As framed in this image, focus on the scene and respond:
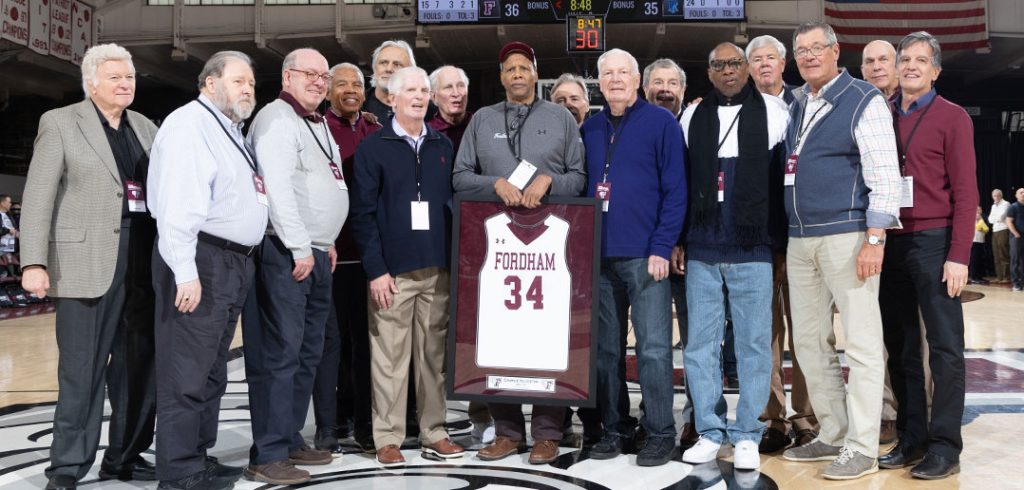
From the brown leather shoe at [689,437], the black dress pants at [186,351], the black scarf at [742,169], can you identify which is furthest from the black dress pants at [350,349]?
the black scarf at [742,169]

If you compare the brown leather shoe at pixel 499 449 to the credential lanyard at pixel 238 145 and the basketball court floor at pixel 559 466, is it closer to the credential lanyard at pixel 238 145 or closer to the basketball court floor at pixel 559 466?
the basketball court floor at pixel 559 466

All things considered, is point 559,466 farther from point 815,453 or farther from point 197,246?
point 197,246

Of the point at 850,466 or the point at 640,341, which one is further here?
the point at 640,341

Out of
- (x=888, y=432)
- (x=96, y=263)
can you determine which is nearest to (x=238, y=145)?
(x=96, y=263)

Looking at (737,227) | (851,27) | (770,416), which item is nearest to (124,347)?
(737,227)

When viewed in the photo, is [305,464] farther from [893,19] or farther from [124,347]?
[893,19]

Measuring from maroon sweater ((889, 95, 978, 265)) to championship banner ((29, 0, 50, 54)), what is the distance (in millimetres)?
12026

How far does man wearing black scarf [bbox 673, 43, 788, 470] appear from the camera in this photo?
10.3 feet

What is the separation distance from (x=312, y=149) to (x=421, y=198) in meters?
0.47

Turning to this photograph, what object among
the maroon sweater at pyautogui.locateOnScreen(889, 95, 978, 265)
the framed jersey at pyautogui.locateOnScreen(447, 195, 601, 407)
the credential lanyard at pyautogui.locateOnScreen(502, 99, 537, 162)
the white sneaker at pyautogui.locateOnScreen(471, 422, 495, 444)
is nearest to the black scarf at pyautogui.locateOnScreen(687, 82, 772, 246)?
the framed jersey at pyautogui.locateOnScreen(447, 195, 601, 407)

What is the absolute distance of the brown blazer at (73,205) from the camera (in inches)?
114

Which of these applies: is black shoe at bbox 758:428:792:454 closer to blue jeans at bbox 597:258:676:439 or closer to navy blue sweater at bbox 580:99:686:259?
blue jeans at bbox 597:258:676:439

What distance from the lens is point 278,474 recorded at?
3.04 m

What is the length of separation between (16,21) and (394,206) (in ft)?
34.3
